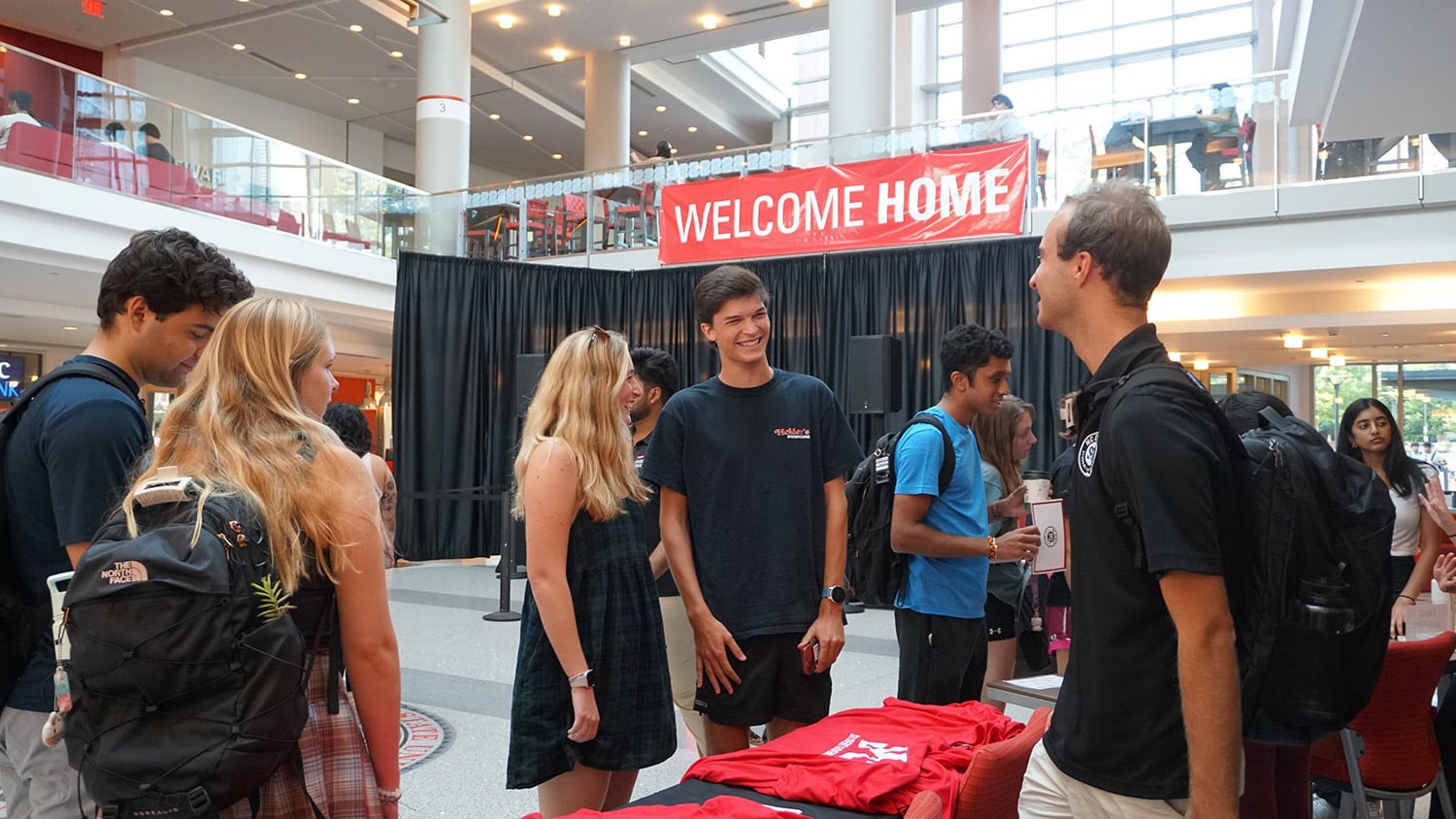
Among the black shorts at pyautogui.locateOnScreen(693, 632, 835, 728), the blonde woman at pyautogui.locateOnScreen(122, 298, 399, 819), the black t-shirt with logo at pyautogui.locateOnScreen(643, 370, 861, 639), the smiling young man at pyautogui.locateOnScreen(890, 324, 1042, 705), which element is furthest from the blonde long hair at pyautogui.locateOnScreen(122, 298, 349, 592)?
the smiling young man at pyautogui.locateOnScreen(890, 324, 1042, 705)

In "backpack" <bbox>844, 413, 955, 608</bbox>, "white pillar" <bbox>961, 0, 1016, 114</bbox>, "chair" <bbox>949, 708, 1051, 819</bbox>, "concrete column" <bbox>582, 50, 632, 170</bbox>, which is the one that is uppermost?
"white pillar" <bbox>961, 0, 1016, 114</bbox>

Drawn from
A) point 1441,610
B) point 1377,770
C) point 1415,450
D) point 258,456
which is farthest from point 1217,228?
point 1415,450

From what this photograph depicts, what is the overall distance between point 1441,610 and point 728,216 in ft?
24.7

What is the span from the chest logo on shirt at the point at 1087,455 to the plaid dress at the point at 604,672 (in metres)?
1.12

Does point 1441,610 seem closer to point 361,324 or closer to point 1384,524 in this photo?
point 1384,524

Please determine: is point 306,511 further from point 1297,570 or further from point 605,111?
point 605,111

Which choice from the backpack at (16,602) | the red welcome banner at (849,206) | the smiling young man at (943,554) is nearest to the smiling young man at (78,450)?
the backpack at (16,602)

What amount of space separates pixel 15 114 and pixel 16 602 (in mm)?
8121

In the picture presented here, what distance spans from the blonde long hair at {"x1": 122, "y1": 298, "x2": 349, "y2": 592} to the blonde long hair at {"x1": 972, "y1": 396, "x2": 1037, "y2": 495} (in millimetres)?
2965

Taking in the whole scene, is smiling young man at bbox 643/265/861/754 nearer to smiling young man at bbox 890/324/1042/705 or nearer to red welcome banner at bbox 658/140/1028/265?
smiling young man at bbox 890/324/1042/705

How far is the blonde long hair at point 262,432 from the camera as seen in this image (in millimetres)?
1395

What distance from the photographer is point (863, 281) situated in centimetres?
980

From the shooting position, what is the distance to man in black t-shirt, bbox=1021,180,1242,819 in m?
1.22

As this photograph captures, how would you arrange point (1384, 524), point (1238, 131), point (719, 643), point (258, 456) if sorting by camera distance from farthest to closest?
point (1238, 131) → point (719, 643) → point (258, 456) → point (1384, 524)
